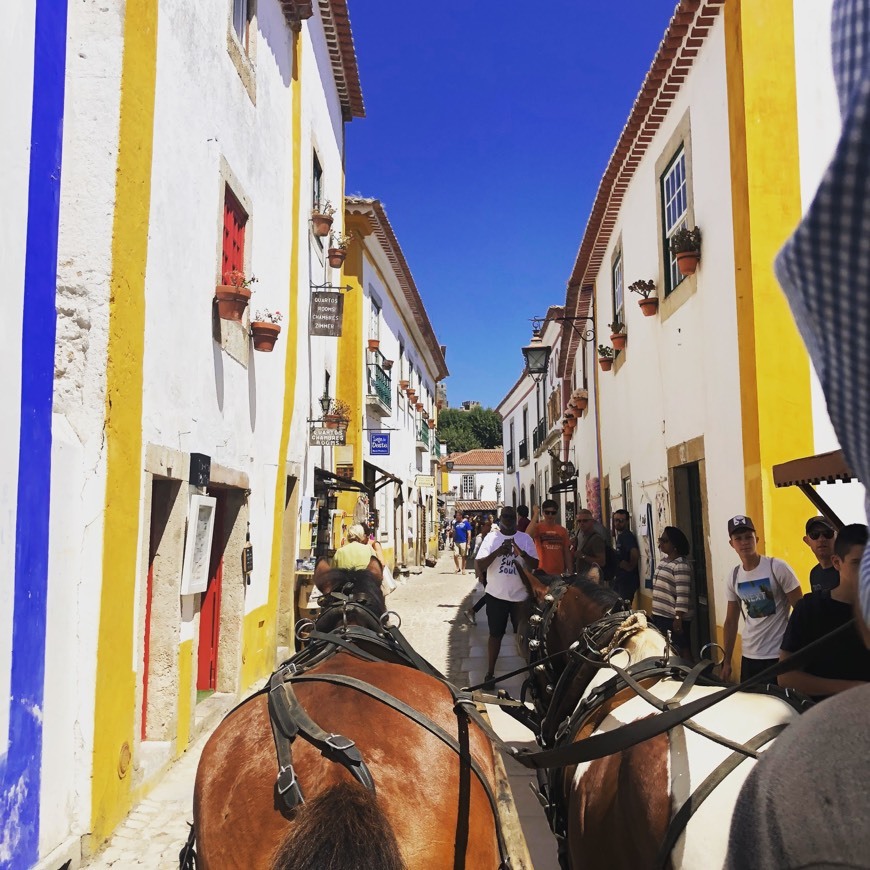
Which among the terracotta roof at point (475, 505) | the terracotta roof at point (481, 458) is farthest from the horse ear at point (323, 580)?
the terracotta roof at point (481, 458)

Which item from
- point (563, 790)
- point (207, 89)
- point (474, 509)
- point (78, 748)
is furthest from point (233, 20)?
point (474, 509)

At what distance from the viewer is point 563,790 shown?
11.2ft

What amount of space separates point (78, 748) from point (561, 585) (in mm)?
3189

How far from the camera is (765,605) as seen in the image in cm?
520

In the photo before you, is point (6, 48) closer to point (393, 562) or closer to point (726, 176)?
point (726, 176)

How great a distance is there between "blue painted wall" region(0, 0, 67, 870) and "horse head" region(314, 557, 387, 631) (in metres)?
1.46

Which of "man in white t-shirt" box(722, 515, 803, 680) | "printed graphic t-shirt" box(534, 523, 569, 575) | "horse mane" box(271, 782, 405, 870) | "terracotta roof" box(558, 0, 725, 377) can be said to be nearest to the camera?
"horse mane" box(271, 782, 405, 870)

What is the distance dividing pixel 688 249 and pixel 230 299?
4.43 meters

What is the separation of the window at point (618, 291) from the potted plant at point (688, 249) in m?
4.04

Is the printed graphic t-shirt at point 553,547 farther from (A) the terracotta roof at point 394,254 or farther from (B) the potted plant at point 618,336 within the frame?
(A) the terracotta roof at point 394,254

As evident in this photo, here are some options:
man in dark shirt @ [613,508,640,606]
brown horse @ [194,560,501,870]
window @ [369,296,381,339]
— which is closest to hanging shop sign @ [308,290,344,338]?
man in dark shirt @ [613,508,640,606]

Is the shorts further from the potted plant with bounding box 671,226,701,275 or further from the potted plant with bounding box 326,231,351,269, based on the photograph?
the potted plant with bounding box 326,231,351,269

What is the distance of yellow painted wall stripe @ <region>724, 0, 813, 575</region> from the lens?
634cm

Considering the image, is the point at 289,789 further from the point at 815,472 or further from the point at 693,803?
the point at 815,472
